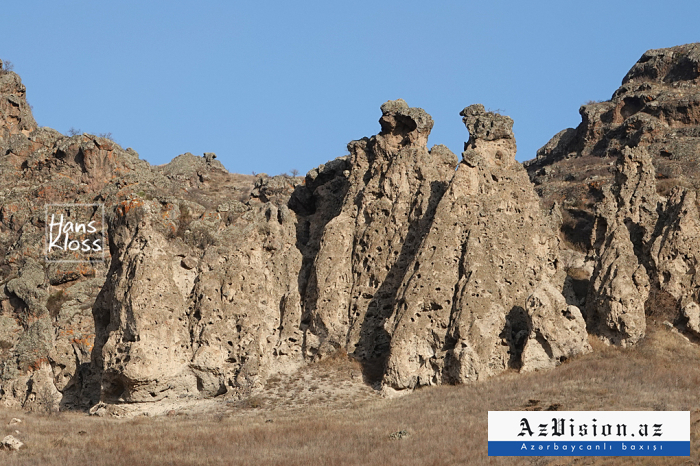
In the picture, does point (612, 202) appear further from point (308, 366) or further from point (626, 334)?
point (308, 366)

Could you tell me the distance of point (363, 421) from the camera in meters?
29.4

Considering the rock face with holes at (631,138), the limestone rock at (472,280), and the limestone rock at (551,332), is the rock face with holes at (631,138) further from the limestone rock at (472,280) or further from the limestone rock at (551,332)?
the limestone rock at (551,332)

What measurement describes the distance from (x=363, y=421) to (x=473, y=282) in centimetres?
701

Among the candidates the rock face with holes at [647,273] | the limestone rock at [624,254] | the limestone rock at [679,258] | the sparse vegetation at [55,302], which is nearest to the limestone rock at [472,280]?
the limestone rock at [624,254]

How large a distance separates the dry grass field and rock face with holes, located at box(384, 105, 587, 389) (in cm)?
106

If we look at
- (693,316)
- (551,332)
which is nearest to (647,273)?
(693,316)

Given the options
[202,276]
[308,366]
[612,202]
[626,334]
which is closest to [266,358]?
[308,366]

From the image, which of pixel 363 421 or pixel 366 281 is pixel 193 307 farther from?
pixel 363 421

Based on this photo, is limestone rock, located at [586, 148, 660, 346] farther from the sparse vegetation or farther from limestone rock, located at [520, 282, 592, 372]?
the sparse vegetation

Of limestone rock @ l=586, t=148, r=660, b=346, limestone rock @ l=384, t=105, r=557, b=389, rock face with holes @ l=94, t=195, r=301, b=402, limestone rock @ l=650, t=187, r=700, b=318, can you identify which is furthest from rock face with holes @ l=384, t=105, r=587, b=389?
rock face with holes @ l=94, t=195, r=301, b=402

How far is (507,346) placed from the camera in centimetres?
3272

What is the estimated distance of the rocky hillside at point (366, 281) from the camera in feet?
109

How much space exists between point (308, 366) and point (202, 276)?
546 cm

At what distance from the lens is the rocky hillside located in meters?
33.3
